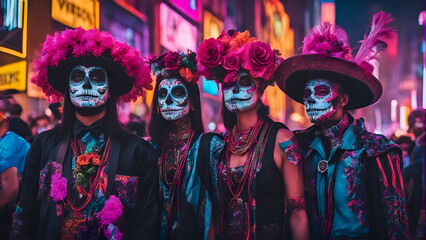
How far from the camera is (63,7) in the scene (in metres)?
7.76

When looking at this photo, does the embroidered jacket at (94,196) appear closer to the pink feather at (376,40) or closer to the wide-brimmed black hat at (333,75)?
the wide-brimmed black hat at (333,75)

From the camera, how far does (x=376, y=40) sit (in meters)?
3.44

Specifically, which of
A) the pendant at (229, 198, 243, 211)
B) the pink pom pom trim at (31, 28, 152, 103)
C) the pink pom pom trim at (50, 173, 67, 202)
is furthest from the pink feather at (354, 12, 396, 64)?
the pink pom pom trim at (50, 173, 67, 202)

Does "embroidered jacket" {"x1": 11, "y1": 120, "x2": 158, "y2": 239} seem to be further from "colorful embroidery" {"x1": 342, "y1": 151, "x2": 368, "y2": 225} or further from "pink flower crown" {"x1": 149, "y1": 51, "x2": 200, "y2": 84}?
"colorful embroidery" {"x1": 342, "y1": 151, "x2": 368, "y2": 225}

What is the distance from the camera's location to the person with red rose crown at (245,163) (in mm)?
3285

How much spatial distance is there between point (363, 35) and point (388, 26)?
0.69 feet

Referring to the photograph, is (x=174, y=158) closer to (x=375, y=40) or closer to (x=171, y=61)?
(x=171, y=61)

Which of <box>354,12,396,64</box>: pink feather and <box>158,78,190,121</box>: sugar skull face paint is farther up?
<box>354,12,396,64</box>: pink feather

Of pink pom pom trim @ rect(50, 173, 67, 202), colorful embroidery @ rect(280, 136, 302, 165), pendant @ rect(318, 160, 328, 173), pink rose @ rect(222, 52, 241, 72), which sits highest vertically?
pink rose @ rect(222, 52, 241, 72)

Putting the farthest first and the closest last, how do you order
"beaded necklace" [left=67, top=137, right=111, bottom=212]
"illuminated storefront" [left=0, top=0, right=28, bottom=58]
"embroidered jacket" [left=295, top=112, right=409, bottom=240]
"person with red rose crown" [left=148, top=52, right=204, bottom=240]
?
"illuminated storefront" [left=0, top=0, right=28, bottom=58], "person with red rose crown" [left=148, top=52, right=204, bottom=240], "beaded necklace" [left=67, top=137, right=111, bottom=212], "embroidered jacket" [left=295, top=112, right=409, bottom=240]

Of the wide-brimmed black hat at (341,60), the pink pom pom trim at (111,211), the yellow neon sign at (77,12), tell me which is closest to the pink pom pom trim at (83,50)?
the pink pom pom trim at (111,211)

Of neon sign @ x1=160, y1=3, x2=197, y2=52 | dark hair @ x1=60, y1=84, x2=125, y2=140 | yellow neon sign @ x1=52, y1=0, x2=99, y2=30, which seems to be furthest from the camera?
neon sign @ x1=160, y1=3, x2=197, y2=52

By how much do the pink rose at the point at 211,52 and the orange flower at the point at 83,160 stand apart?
1236mm

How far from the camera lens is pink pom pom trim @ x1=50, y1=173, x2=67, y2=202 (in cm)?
330
